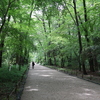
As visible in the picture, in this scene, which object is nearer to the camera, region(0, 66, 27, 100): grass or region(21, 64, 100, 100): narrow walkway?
region(21, 64, 100, 100): narrow walkway

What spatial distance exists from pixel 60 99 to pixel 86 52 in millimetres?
7870

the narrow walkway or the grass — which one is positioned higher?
the grass

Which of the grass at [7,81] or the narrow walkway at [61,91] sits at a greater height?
the grass at [7,81]

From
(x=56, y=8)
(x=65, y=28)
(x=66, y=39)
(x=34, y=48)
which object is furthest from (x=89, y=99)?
(x=65, y=28)

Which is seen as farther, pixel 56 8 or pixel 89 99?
pixel 56 8

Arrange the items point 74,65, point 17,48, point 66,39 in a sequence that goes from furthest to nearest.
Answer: point 74,65
point 66,39
point 17,48

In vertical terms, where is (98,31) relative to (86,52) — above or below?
above

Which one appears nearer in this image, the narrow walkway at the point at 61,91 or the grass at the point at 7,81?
the narrow walkway at the point at 61,91

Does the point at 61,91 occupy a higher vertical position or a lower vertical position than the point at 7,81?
lower

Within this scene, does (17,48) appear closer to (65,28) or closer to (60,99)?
(60,99)

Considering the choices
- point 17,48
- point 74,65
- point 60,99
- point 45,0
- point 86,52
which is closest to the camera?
point 60,99

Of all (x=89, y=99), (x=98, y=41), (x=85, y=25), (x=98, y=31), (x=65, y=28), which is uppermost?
(x=65, y=28)

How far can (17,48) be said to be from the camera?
11.5m

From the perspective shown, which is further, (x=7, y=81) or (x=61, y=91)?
(x=7, y=81)
